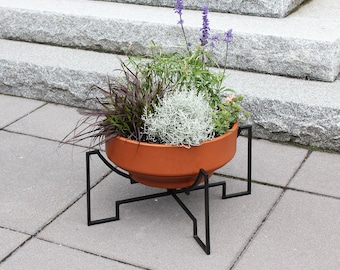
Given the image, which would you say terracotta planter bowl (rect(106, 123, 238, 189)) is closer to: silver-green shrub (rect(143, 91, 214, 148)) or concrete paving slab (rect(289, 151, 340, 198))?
silver-green shrub (rect(143, 91, 214, 148))

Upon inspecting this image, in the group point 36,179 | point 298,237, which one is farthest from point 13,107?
point 298,237

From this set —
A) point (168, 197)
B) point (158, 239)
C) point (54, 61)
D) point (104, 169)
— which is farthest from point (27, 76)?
point (158, 239)

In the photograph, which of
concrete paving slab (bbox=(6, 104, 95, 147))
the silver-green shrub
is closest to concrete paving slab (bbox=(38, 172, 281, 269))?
the silver-green shrub

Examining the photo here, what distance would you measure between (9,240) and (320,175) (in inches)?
66.9

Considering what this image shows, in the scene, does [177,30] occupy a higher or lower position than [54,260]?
higher

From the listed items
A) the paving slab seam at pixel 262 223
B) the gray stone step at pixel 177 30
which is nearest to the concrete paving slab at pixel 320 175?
the paving slab seam at pixel 262 223

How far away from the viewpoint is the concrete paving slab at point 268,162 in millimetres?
3641

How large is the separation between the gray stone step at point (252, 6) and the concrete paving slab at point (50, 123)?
1.19m

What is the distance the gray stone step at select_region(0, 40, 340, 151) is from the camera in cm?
390

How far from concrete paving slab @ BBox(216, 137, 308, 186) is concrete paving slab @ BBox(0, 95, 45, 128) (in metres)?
1.52

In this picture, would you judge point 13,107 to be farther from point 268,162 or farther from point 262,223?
point 262,223

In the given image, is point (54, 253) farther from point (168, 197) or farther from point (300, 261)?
point (300, 261)

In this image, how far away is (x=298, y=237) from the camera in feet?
10.1

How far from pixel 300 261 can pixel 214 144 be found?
2.09ft
